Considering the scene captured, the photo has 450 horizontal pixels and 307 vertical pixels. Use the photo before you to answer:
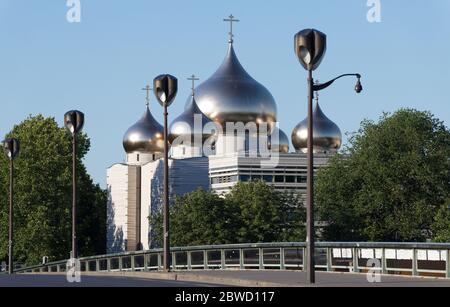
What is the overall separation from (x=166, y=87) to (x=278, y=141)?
8054cm

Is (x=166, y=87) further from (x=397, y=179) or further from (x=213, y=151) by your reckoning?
(x=213, y=151)

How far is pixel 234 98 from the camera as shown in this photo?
4195 inches

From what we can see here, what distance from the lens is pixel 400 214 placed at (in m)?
94.0

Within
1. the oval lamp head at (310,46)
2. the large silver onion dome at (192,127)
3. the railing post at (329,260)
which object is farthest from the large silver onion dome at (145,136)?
the oval lamp head at (310,46)

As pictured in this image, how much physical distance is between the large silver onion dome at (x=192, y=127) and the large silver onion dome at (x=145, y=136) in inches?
106

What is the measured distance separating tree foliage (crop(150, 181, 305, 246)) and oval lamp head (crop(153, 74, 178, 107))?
172ft

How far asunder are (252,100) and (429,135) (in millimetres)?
17382

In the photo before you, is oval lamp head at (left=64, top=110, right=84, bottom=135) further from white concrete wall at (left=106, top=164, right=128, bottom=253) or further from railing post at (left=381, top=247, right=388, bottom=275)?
white concrete wall at (left=106, top=164, right=128, bottom=253)

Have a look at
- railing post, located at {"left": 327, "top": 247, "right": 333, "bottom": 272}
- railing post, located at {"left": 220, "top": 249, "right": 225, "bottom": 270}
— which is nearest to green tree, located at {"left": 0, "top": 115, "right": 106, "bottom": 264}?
railing post, located at {"left": 220, "top": 249, "right": 225, "bottom": 270}
